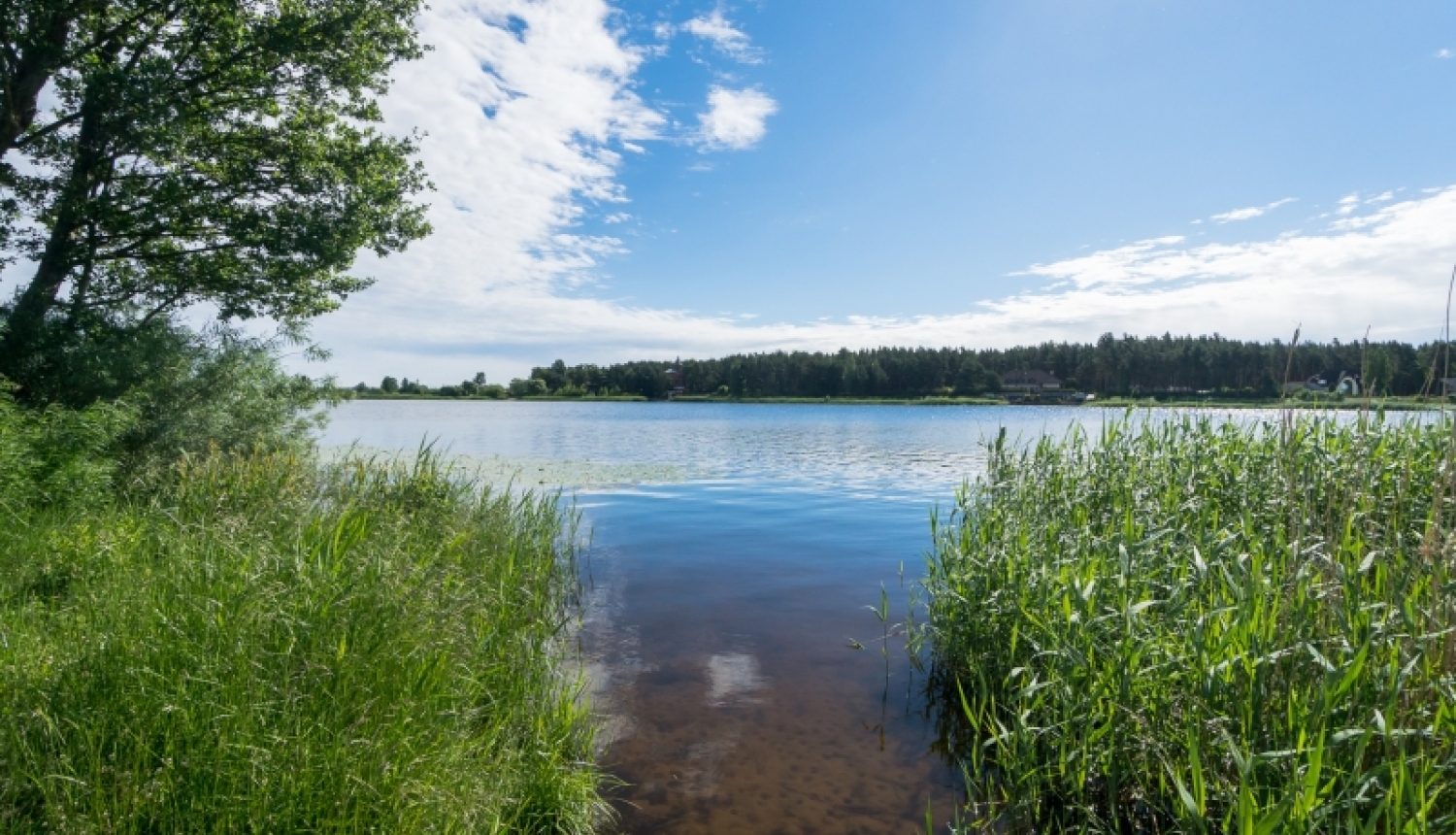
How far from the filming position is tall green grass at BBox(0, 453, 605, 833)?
3.17 meters

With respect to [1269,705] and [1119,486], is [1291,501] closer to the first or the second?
[1269,705]

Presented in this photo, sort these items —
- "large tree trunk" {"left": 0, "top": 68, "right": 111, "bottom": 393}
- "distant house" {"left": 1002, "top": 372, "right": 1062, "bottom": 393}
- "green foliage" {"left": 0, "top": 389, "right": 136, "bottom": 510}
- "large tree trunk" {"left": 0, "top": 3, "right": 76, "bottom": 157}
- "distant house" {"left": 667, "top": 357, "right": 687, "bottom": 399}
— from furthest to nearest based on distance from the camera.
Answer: "distant house" {"left": 667, "top": 357, "right": 687, "bottom": 399}, "distant house" {"left": 1002, "top": 372, "right": 1062, "bottom": 393}, "large tree trunk" {"left": 0, "top": 3, "right": 76, "bottom": 157}, "large tree trunk" {"left": 0, "top": 68, "right": 111, "bottom": 393}, "green foliage" {"left": 0, "top": 389, "right": 136, "bottom": 510}

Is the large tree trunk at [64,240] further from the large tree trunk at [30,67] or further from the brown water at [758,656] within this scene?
the brown water at [758,656]

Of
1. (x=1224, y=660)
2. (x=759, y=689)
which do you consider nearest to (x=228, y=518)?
(x=759, y=689)

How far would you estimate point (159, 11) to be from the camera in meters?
12.5

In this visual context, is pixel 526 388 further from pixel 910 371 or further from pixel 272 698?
pixel 272 698

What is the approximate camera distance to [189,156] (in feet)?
43.4

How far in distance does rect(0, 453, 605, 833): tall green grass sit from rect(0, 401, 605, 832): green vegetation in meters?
0.01

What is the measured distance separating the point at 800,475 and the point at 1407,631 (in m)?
22.7

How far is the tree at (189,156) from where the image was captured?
11.2 metres

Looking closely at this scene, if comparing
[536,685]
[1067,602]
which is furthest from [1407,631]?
[536,685]

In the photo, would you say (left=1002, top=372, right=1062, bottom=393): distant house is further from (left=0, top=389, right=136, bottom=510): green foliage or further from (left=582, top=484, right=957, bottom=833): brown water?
(left=0, top=389, right=136, bottom=510): green foliage

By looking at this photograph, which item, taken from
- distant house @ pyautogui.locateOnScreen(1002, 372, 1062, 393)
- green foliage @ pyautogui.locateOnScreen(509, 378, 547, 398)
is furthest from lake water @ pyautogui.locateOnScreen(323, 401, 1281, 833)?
green foliage @ pyautogui.locateOnScreen(509, 378, 547, 398)

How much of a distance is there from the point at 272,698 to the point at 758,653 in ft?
18.8
